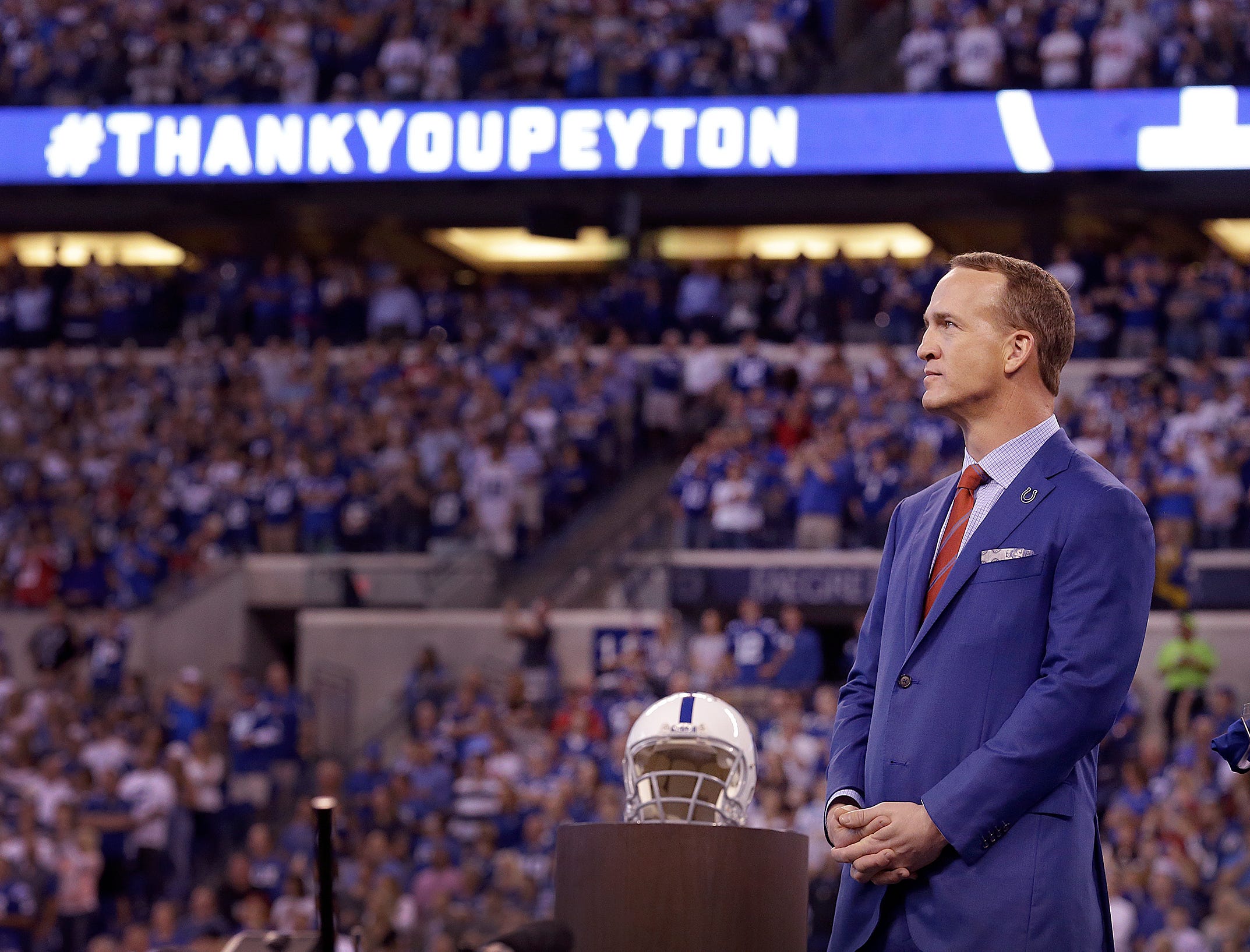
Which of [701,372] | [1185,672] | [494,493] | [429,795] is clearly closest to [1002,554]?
[1185,672]

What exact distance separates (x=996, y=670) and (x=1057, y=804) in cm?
24

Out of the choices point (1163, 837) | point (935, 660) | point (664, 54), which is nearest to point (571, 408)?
point (664, 54)

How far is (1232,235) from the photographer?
22891mm

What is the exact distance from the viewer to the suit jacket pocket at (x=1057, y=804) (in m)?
3.06

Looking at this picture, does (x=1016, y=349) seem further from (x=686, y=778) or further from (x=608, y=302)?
(x=608, y=302)

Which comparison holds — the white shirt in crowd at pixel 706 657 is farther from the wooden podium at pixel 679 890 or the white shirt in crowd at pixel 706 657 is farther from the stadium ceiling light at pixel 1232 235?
the stadium ceiling light at pixel 1232 235

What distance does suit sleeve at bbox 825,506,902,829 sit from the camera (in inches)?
132

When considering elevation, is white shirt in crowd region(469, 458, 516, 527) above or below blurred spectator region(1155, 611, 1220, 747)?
above

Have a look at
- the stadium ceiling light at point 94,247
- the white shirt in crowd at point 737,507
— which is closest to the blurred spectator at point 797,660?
the white shirt in crowd at point 737,507

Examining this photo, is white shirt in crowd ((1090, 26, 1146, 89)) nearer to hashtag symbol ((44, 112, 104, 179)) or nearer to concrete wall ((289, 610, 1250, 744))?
concrete wall ((289, 610, 1250, 744))

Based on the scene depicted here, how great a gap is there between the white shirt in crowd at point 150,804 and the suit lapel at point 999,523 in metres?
11.2

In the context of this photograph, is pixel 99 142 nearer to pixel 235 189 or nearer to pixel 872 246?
pixel 235 189

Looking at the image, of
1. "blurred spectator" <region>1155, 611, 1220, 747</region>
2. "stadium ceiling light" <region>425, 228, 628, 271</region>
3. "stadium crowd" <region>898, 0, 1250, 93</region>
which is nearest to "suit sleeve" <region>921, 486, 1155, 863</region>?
"blurred spectator" <region>1155, 611, 1220, 747</region>

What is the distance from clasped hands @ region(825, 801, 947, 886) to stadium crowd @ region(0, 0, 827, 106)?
16.4 meters
